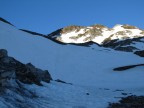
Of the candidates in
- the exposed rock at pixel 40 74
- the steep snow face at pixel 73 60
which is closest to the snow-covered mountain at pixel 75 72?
the steep snow face at pixel 73 60

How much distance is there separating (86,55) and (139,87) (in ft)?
83.1

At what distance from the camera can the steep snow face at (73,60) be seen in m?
38.0

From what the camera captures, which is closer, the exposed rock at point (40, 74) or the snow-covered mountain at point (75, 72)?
the snow-covered mountain at point (75, 72)

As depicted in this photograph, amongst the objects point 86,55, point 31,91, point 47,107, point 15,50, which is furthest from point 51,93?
point 86,55

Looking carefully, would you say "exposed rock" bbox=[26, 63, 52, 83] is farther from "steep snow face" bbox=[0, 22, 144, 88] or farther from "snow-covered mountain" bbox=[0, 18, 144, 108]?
"steep snow face" bbox=[0, 22, 144, 88]

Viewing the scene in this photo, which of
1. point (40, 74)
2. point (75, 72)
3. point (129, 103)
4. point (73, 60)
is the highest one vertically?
point (73, 60)

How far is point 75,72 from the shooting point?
142 feet

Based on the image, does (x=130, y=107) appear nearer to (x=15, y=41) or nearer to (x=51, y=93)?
(x=51, y=93)

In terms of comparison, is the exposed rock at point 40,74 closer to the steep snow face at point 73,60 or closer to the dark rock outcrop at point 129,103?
the dark rock outcrop at point 129,103

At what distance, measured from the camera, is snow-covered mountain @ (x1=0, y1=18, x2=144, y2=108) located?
69.9 feet

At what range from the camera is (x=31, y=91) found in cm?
2075

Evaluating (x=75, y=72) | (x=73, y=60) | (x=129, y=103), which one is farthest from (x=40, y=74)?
(x=73, y=60)

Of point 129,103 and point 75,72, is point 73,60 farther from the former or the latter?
point 129,103

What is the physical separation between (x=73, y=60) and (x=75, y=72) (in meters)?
7.56
